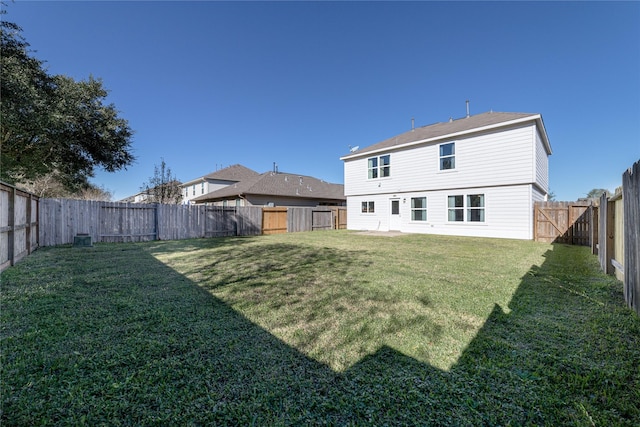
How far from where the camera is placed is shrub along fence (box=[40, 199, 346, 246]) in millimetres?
9938

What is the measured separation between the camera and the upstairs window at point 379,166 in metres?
16.8

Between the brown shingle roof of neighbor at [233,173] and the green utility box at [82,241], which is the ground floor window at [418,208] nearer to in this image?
the green utility box at [82,241]

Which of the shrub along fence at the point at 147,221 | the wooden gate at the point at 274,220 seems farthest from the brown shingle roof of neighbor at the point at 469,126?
the shrub along fence at the point at 147,221

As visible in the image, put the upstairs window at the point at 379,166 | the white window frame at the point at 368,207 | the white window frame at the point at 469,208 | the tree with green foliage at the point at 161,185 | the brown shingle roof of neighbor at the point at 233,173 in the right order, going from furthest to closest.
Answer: the brown shingle roof of neighbor at the point at 233,173 → the tree with green foliage at the point at 161,185 → the white window frame at the point at 368,207 → the upstairs window at the point at 379,166 → the white window frame at the point at 469,208

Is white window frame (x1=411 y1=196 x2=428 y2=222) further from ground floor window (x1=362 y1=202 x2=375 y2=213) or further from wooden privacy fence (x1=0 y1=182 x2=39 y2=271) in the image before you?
wooden privacy fence (x1=0 y1=182 x2=39 y2=271)

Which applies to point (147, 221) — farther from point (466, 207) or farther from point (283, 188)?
point (466, 207)

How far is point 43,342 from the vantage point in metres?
2.46

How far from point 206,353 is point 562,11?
48.1ft

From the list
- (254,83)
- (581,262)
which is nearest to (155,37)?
(254,83)

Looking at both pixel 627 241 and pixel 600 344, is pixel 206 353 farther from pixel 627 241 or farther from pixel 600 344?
pixel 627 241

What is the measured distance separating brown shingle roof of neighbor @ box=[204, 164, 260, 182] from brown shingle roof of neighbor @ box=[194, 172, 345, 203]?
3.62 meters

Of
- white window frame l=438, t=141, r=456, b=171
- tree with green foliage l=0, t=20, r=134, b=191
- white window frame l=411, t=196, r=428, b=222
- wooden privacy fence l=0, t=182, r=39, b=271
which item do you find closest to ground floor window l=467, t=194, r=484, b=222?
white window frame l=438, t=141, r=456, b=171

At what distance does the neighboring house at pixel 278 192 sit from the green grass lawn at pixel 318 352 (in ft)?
58.8

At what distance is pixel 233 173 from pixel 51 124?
1927 centimetres
